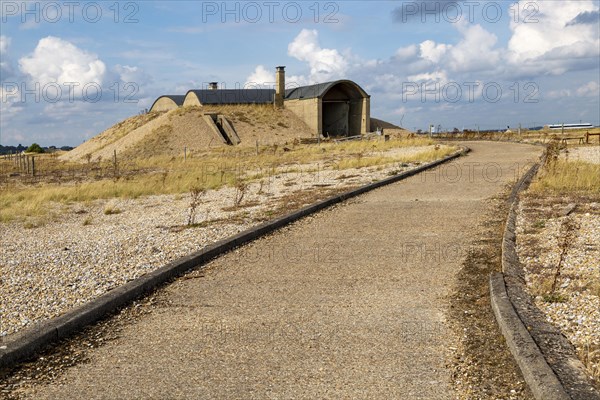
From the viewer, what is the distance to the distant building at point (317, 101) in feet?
171

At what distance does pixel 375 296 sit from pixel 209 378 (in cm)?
233

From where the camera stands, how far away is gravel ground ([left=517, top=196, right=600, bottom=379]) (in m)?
4.65

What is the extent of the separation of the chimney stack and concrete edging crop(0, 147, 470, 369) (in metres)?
47.1

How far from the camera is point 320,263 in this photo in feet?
24.6

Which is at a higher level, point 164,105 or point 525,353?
point 164,105

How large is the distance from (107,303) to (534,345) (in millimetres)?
3890

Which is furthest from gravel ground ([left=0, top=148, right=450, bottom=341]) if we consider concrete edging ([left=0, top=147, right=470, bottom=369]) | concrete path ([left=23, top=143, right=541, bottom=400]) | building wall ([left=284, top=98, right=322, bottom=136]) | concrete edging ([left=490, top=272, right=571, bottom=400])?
building wall ([left=284, top=98, right=322, bottom=136])

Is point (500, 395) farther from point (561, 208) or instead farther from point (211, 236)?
point (561, 208)

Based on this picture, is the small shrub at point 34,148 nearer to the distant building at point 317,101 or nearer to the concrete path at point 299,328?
the distant building at point 317,101

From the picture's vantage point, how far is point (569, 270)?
6418 millimetres

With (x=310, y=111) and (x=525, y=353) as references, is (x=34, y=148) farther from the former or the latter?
(x=525, y=353)

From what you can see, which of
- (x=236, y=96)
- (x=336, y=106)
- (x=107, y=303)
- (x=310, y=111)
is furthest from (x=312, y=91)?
(x=107, y=303)

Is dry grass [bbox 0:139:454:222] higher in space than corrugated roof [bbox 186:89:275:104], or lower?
lower

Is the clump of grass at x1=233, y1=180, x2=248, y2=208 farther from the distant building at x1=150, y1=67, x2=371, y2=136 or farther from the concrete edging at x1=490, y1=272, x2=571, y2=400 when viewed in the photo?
the distant building at x1=150, y1=67, x2=371, y2=136
